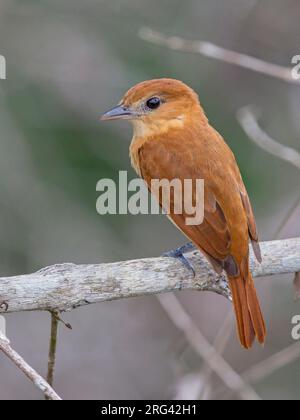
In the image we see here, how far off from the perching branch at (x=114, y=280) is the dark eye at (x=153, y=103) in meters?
1.12

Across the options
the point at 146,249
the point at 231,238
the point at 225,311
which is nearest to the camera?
the point at 231,238

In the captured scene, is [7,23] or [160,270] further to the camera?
[7,23]

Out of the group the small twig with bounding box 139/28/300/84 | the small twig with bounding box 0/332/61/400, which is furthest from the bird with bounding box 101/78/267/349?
the small twig with bounding box 0/332/61/400

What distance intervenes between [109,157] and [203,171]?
2.69 meters

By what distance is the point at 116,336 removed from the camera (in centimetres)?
822

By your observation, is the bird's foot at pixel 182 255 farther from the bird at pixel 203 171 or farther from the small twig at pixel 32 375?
the small twig at pixel 32 375

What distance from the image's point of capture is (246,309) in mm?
4969

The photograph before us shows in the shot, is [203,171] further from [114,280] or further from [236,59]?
[114,280]

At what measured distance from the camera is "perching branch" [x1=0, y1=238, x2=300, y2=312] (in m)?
4.46

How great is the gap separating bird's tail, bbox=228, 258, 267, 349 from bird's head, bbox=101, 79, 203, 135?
118 centimetres

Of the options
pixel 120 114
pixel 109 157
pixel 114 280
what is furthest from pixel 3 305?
pixel 109 157
